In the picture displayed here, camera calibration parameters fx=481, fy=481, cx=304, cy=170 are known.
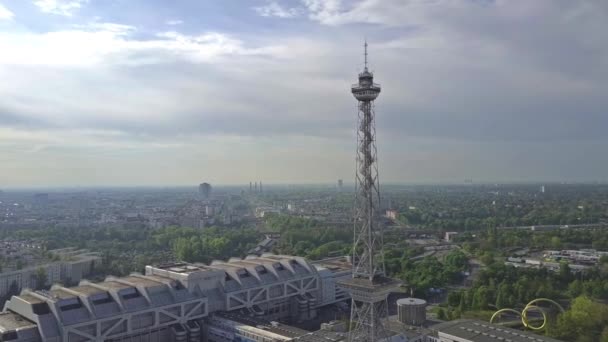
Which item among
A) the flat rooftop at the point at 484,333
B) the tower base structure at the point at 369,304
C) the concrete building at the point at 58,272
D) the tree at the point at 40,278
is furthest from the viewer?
the tree at the point at 40,278

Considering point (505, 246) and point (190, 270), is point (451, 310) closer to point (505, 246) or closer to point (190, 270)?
point (190, 270)

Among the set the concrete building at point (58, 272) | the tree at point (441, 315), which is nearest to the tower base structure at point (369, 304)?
the tree at point (441, 315)

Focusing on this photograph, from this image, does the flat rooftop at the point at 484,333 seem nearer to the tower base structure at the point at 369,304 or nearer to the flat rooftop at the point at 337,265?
the tower base structure at the point at 369,304

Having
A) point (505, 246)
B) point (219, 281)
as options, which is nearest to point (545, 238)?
point (505, 246)

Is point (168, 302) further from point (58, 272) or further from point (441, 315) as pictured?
point (58, 272)

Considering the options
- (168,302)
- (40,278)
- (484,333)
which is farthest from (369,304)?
(40,278)

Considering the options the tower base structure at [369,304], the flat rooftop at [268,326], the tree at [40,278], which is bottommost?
the tree at [40,278]

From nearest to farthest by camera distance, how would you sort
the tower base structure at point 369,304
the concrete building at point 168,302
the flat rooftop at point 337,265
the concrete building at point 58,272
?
1. the tower base structure at point 369,304
2. the concrete building at point 168,302
3. the flat rooftop at point 337,265
4. the concrete building at point 58,272

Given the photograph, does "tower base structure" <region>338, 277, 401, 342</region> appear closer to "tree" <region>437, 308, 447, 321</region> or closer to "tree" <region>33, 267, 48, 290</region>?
"tree" <region>437, 308, 447, 321</region>
